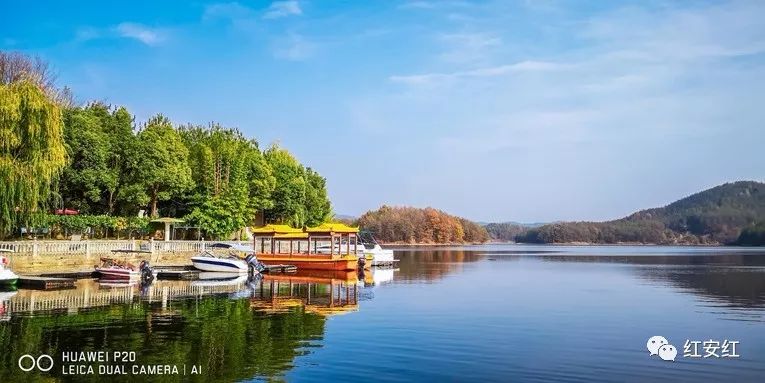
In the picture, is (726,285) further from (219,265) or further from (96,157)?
(96,157)

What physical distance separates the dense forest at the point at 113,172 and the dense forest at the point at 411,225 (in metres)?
99.1

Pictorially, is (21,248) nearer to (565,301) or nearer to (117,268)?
(117,268)

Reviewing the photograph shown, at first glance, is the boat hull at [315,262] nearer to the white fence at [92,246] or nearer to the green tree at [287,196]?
the white fence at [92,246]

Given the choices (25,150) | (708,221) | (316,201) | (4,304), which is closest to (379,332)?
(4,304)

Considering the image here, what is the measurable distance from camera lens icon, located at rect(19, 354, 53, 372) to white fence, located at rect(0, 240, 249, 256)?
77.9 feet

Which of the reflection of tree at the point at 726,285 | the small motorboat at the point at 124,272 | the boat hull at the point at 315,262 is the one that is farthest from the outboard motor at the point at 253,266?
the reflection of tree at the point at 726,285

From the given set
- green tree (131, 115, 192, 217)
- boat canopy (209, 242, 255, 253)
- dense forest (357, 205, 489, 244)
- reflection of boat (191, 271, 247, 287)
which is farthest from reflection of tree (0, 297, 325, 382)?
dense forest (357, 205, 489, 244)

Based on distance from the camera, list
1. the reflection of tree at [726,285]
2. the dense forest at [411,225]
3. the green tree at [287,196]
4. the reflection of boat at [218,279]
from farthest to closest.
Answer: the dense forest at [411,225], the green tree at [287,196], the reflection of boat at [218,279], the reflection of tree at [726,285]

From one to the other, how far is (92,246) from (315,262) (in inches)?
595

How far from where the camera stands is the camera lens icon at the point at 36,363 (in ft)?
47.2

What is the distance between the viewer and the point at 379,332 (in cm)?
2083

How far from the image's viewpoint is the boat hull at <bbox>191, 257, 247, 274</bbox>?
144 ft

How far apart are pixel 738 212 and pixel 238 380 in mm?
134685

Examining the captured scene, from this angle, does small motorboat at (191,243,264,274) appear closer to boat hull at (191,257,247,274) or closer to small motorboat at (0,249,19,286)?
boat hull at (191,257,247,274)
